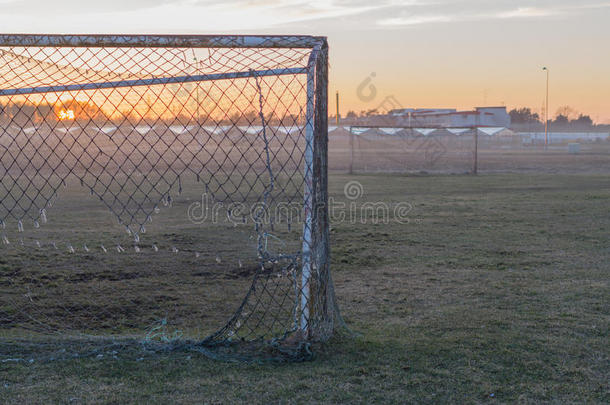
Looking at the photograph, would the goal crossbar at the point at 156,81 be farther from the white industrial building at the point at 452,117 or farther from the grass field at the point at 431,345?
the white industrial building at the point at 452,117

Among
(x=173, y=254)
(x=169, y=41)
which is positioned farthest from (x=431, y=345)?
(x=173, y=254)

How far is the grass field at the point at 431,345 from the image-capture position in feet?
10.4

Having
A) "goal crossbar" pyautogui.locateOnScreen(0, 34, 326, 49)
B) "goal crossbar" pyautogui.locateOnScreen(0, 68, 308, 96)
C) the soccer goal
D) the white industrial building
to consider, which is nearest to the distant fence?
the white industrial building

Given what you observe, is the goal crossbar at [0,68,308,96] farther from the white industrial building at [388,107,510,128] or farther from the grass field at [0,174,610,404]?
the white industrial building at [388,107,510,128]

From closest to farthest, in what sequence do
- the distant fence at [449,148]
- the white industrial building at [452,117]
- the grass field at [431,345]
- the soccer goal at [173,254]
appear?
the grass field at [431,345] < the soccer goal at [173,254] < the distant fence at [449,148] < the white industrial building at [452,117]

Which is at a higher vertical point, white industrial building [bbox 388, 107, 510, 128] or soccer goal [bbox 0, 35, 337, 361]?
white industrial building [bbox 388, 107, 510, 128]

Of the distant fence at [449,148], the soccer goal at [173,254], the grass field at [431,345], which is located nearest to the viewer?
the grass field at [431,345]

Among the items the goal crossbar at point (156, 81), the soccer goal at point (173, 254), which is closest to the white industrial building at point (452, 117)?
the soccer goal at point (173, 254)

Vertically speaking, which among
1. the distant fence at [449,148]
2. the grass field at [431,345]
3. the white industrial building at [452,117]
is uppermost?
the white industrial building at [452,117]

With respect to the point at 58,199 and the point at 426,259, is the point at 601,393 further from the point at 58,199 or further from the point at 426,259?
the point at 58,199

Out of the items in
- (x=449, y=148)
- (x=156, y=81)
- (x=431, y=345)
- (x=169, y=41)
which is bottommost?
(x=431, y=345)

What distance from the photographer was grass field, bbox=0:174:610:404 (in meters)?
3.18

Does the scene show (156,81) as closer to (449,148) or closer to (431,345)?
(431,345)

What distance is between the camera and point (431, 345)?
388 centimetres
